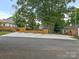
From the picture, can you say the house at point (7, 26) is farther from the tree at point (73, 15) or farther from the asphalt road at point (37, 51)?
the asphalt road at point (37, 51)

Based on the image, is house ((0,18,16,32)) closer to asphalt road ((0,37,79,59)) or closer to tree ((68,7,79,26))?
tree ((68,7,79,26))

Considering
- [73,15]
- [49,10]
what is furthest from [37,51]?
[73,15]

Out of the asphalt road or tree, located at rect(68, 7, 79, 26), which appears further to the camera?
tree, located at rect(68, 7, 79, 26)

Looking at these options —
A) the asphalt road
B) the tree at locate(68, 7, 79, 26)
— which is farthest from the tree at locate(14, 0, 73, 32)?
the asphalt road

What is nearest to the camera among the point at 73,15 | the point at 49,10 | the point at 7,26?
the point at 49,10

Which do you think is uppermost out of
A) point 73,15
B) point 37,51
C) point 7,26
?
point 73,15

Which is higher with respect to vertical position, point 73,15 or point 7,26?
point 73,15

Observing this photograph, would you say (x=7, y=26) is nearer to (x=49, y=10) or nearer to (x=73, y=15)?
(x=49, y=10)

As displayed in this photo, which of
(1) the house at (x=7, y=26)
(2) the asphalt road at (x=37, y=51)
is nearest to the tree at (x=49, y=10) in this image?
(1) the house at (x=7, y=26)

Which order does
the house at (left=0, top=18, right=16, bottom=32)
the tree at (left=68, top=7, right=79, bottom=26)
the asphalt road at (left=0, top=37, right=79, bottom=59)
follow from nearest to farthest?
the asphalt road at (left=0, top=37, right=79, bottom=59)
the house at (left=0, top=18, right=16, bottom=32)
the tree at (left=68, top=7, right=79, bottom=26)

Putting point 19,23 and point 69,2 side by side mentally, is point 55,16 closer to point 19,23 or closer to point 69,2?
point 69,2

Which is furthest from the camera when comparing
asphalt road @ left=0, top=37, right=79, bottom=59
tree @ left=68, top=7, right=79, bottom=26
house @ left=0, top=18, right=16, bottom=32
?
tree @ left=68, top=7, right=79, bottom=26

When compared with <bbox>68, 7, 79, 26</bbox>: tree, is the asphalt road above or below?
below

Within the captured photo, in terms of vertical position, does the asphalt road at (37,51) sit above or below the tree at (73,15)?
below
